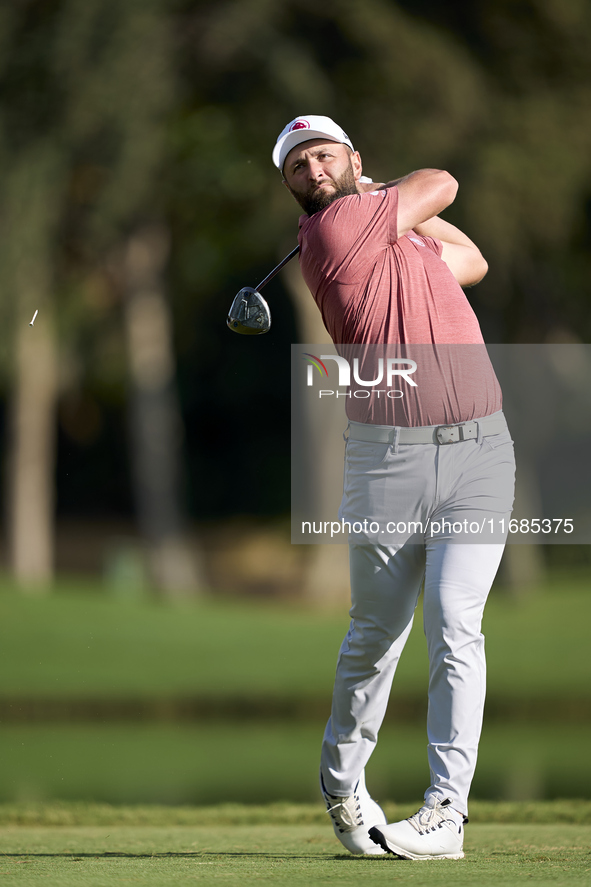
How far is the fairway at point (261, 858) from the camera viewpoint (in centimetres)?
307

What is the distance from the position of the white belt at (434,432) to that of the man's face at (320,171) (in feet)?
2.25

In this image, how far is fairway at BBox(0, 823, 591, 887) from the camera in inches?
121

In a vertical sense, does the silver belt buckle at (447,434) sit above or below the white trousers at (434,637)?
above

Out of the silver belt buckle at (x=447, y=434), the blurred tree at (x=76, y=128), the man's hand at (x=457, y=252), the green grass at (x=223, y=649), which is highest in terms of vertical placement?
the blurred tree at (x=76, y=128)

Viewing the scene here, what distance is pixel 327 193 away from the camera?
11.9 feet

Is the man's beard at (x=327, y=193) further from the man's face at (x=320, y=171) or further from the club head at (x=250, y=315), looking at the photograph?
the club head at (x=250, y=315)

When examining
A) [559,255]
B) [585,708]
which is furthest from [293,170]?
[559,255]

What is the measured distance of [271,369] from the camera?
26.3 m

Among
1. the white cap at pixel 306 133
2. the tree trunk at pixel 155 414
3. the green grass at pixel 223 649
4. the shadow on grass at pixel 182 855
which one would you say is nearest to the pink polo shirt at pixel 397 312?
the white cap at pixel 306 133

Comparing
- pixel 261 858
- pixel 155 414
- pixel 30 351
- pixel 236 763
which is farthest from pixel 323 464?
pixel 261 858

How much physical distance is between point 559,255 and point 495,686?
581 cm

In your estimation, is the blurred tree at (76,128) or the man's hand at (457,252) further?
the blurred tree at (76,128)

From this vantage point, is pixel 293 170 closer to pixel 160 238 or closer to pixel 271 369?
pixel 160 238

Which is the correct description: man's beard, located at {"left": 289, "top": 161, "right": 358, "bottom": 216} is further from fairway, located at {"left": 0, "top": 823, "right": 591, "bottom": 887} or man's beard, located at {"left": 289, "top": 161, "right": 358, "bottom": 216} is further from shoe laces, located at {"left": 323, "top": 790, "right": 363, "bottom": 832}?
fairway, located at {"left": 0, "top": 823, "right": 591, "bottom": 887}
